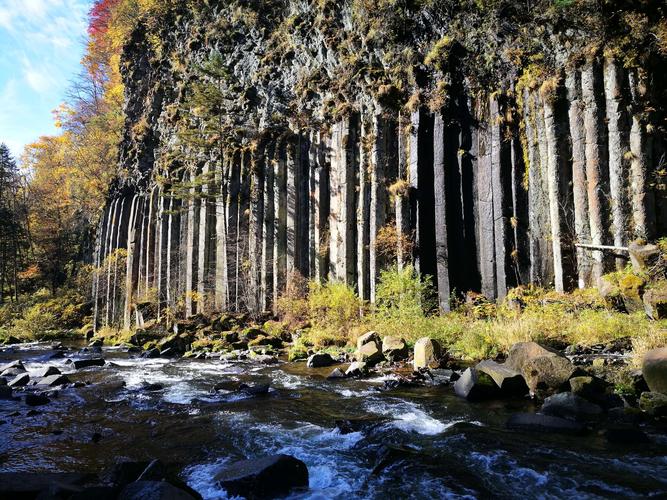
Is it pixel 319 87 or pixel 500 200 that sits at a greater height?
pixel 319 87

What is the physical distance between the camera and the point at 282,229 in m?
22.1

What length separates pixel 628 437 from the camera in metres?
5.62

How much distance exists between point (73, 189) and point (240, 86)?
25.3 meters

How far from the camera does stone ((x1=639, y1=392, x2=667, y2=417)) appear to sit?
640cm

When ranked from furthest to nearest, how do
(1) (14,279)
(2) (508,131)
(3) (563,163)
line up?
1. (1) (14,279)
2. (2) (508,131)
3. (3) (563,163)

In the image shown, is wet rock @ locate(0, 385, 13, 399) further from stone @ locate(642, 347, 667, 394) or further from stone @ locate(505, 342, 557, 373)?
stone @ locate(642, 347, 667, 394)

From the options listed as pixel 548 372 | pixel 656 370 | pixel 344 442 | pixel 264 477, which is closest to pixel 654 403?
pixel 656 370

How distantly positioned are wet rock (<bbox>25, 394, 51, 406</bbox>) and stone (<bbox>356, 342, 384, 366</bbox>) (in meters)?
7.44

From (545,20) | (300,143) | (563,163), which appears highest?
(545,20)

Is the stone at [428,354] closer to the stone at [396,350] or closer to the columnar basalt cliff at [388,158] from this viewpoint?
the stone at [396,350]

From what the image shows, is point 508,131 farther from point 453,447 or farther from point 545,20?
point 453,447

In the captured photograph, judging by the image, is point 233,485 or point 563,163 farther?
point 563,163

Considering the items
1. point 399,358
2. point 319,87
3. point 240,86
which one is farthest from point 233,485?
point 240,86

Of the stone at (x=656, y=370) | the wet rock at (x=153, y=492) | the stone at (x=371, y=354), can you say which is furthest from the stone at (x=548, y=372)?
the wet rock at (x=153, y=492)
